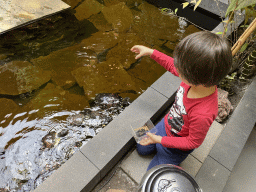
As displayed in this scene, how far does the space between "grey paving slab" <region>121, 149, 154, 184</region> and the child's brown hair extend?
98 cm

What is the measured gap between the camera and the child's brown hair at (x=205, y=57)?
0.90m

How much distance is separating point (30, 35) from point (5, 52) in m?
0.41

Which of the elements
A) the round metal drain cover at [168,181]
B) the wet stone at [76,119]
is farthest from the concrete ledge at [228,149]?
the wet stone at [76,119]

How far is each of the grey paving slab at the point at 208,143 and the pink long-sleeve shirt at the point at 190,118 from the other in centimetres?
54

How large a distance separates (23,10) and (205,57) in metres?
2.77

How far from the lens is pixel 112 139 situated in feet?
5.24

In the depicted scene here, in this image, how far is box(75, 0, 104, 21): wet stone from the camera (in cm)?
295

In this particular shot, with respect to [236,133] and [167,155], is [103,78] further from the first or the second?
[236,133]

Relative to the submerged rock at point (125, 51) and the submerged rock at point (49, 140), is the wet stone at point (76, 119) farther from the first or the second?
the submerged rock at point (125, 51)

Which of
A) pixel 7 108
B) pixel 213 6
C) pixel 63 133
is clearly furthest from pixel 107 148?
pixel 213 6

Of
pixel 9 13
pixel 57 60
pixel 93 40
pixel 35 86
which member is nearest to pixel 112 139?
pixel 35 86

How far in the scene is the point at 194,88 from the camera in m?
1.17

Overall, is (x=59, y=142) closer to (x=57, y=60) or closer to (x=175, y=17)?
(x=57, y=60)

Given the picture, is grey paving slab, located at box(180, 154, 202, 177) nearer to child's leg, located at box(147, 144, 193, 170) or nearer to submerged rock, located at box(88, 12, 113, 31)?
child's leg, located at box(147, 144, 193, 170)
